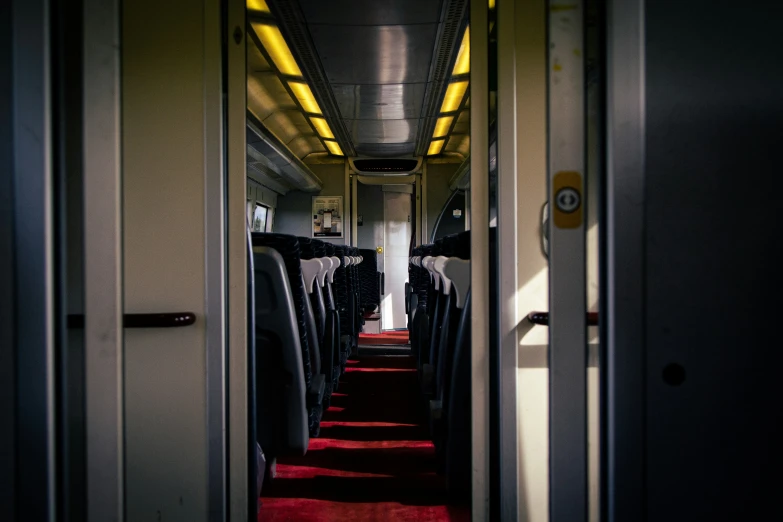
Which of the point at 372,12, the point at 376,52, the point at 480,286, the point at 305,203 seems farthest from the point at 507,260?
the point at 305,203

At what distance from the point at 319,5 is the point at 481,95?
6.33 ft

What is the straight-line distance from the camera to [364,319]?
289 inches

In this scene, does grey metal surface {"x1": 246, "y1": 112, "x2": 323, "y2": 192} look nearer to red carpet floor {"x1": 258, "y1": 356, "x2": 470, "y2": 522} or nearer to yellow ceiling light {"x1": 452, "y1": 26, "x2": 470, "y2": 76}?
yellow ceiling light {"x1": 452, "y1": 26, "x2": 470, "y2": 76}

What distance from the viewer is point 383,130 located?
579cm

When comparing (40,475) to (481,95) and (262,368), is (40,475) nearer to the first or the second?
(262,368)

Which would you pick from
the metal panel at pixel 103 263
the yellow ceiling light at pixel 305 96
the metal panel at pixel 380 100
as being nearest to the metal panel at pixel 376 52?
the metal panel at pixel 380 100

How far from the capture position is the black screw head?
0.81 meters

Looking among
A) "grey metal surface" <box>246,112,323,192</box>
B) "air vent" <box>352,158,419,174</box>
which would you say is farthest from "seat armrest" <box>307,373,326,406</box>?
"air vent" <box>352,158,419,174</box>

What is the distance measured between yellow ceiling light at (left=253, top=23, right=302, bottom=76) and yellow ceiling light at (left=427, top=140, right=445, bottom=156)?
281 cm

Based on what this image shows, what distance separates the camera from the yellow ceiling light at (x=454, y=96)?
4.46 metres

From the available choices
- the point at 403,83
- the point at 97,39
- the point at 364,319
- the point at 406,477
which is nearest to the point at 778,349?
the point at 97,39

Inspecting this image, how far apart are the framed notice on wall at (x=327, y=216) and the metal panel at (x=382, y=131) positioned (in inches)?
48.6

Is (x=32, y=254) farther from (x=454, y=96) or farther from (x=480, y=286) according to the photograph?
(x=454, y=96)

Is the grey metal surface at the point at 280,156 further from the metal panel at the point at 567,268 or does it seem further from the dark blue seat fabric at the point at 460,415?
the metal panel at the point at 567,268
